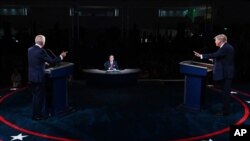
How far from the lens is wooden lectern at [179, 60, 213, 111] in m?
7.37

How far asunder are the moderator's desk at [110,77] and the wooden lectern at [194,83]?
A: 2.88 metres

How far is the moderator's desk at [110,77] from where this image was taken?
401 inches

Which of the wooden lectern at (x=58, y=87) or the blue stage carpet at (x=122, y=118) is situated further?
the wooden lectern at (x=58, y=87)

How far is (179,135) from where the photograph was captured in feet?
19.4

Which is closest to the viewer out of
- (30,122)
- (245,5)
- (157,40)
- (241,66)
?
(30,122)

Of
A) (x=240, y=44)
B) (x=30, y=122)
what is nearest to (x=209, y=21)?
(x=240, y=44)

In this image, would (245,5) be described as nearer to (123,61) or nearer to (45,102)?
(123,61)

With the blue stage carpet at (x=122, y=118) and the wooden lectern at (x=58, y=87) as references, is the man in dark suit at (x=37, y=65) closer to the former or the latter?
the wooden lectern at (x=58, y=87)

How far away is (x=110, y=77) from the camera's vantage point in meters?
10.2

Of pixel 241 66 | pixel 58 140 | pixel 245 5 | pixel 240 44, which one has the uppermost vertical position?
pixel 245 5

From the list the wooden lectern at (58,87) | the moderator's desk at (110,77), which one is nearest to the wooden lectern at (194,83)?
the wooden lectern at (58,87)

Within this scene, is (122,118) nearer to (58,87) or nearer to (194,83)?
(58,87)

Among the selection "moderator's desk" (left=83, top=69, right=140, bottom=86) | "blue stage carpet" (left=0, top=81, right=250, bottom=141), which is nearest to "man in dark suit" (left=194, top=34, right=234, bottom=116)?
"blue stage carpet" (left=0, top=81, right=250, bottom=141)

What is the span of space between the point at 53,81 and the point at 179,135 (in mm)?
2861
